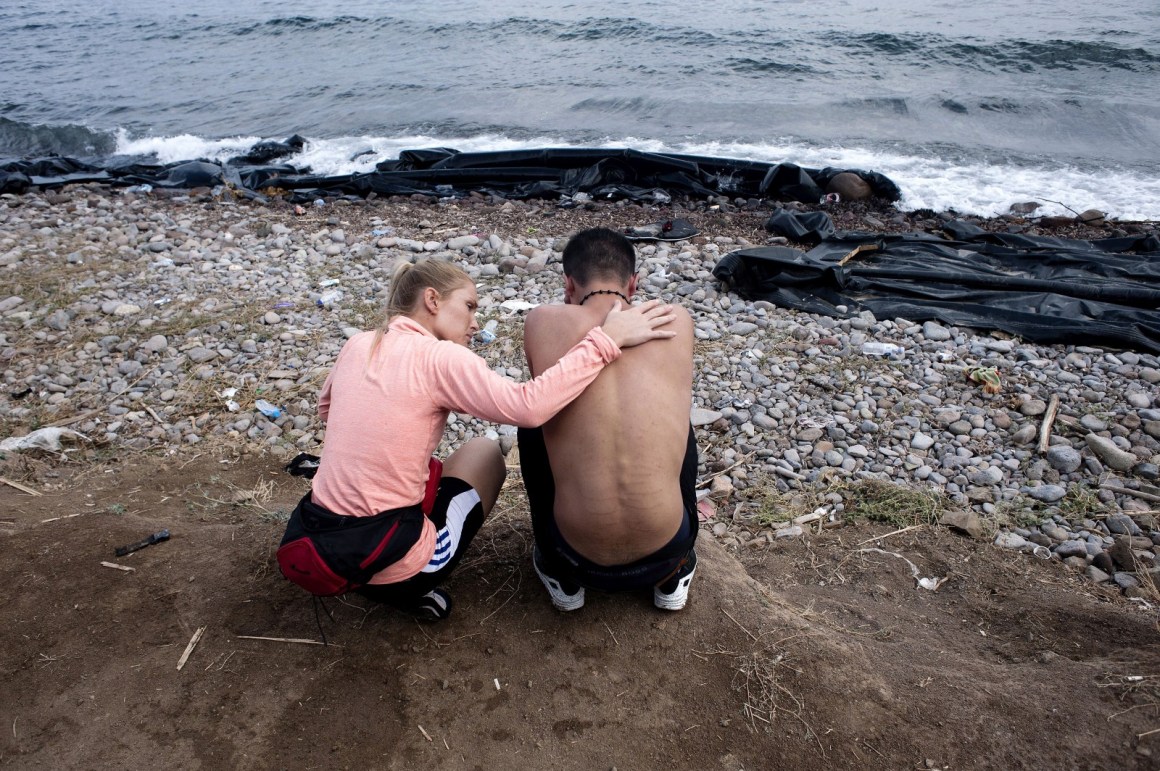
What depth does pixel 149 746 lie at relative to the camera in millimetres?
2434

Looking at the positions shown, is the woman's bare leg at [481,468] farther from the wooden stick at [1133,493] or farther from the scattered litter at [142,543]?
the wooden stick at [1133,493]

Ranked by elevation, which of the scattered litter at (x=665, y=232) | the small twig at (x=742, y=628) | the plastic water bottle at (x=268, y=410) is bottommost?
the plastic water bottle at (x=268, y=410)

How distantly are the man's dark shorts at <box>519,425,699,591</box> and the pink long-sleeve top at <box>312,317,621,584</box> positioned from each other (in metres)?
0.40

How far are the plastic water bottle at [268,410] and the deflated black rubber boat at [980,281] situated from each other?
3839 mm

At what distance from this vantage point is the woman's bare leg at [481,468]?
3.04 meters

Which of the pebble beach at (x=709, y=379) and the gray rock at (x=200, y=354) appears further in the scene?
the gray rock at (x=200, y=354)

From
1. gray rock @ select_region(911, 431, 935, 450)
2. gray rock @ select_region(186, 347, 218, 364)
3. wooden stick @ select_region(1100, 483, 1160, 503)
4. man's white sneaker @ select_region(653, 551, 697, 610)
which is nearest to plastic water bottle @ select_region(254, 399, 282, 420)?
gray rock @ select_region(186, 347, 218, 364)

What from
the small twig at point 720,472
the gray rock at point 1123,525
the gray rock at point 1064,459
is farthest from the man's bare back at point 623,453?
the gray rock at point 1064,459

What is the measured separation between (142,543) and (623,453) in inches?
93.5

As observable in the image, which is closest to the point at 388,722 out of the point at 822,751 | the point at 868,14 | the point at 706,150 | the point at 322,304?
the point at 822,751

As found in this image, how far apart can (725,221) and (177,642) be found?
23.5ft

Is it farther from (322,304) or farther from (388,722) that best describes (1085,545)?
(322,304)

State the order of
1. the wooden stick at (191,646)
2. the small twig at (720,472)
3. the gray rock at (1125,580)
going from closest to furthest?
the wooden stick at (191,646)
the gray rock at (1125,580)
the small twig at (720,472)

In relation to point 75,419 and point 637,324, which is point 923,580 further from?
point 75,419
